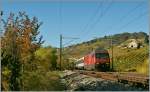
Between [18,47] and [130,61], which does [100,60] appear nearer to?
[130,61]

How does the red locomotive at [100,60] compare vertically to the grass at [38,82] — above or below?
above

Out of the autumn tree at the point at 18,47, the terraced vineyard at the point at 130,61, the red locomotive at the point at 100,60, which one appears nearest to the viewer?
the autumn tree at the point at 18,47

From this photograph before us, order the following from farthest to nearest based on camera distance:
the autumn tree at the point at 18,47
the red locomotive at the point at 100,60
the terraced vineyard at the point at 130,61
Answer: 1. the terraced vineyard at the point at 130,61
2. the red locomotive at the point at 100,60
3. the autumn tree at the point at 18,47

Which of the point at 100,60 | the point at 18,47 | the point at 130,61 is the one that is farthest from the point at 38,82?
the point at 130,61

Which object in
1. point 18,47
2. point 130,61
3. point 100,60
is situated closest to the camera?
point 18,47

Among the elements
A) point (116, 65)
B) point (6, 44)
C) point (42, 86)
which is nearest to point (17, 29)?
point (6, 44)

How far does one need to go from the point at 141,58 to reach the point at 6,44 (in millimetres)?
24085

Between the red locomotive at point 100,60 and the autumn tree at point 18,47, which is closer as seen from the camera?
the autumn tree at point 18,47

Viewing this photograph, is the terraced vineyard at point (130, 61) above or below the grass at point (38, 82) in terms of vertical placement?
above

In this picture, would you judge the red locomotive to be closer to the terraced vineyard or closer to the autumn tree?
the terraced vineyard

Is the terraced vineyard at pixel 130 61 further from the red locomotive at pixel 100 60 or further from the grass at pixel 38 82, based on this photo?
the grass at pixel 38 82

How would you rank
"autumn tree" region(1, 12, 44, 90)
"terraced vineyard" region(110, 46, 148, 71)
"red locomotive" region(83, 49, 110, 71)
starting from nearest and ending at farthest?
1. "autumn tree" region(1, 12, 44, 90)
2. "red locomotive" region(83, 49, 110, 71)
3. "terraced vineyard" region(110, 46, 148, 71)

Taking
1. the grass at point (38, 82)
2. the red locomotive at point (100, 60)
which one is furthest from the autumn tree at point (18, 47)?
the red locomotive at point (100, 60)

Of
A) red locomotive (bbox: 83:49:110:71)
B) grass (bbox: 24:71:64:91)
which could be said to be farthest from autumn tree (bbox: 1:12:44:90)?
red locomotive (bbox: 83:49:110:71)
